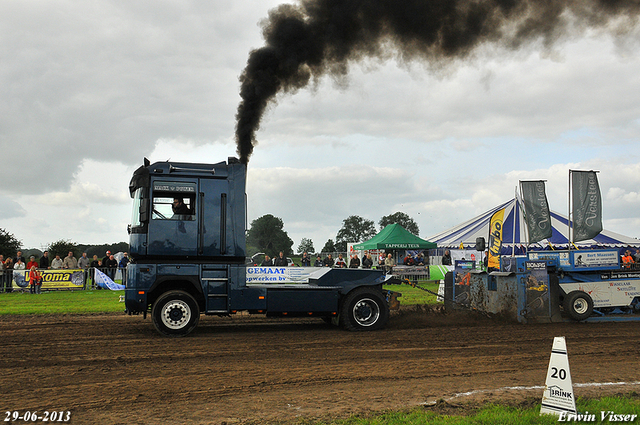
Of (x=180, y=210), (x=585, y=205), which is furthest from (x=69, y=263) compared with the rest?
(x=585, y=205)

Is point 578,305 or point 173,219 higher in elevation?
point 173,219

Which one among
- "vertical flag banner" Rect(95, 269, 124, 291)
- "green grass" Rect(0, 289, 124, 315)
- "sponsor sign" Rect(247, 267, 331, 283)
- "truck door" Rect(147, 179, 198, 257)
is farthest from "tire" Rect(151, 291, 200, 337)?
"vertical flag banner" Rect(95, 269, 124, 291)

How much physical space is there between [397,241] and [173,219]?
24664 mm

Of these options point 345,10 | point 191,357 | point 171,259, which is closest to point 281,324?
point 171,259

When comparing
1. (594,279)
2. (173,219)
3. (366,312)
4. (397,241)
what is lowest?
(366,312)

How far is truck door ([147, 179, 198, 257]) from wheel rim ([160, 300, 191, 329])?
940 mm

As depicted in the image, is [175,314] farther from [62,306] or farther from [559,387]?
[62,306]

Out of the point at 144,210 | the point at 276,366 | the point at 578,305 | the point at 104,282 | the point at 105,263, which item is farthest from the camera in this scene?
the point at 105,263

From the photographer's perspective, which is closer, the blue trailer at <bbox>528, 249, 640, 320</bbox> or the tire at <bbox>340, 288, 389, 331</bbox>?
the tire at <bbox>340, 288, 389, 331</bbox>

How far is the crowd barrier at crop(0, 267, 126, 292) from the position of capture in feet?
70.4

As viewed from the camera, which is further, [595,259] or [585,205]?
[585,205]

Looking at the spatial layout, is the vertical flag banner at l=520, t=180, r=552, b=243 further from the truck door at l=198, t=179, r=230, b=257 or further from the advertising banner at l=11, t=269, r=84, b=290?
the advertising banner at l=11, t=269, r=84, b=290

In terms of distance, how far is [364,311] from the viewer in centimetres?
1040

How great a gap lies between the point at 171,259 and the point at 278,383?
4147 millimetres
